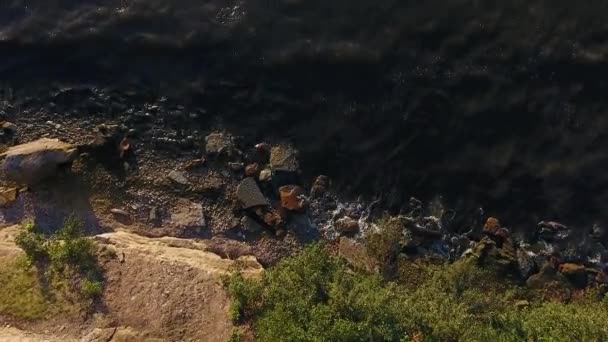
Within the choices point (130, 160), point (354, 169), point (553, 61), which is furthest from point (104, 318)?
point (553, 61)

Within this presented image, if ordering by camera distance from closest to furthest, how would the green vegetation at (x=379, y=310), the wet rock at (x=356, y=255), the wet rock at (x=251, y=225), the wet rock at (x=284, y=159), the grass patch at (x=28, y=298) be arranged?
the green vegetation at (x=379, y=310), the grass patch at (x=28, y=298), the wet rock at (x=356, y=255), the wet rock at (x=251, y=225), the wet rock at (x=284, y=159)

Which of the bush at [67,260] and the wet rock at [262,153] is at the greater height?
the wet rock at [262,153]

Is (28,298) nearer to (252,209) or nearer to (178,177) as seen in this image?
(178,177)

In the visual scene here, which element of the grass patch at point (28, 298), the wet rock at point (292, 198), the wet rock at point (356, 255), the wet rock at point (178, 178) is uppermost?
the wet rock at point (178, 178)

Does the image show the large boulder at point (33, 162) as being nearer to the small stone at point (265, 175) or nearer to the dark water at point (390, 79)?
the dark water at point (390, 79)

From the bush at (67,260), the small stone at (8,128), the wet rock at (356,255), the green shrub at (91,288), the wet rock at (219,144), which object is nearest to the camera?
the green shrub at (91,288)

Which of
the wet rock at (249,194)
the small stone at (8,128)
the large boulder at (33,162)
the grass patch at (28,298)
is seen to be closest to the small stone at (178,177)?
the wet rock at (249,194)

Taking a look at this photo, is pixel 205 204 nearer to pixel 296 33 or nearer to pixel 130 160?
pixel 130 160
